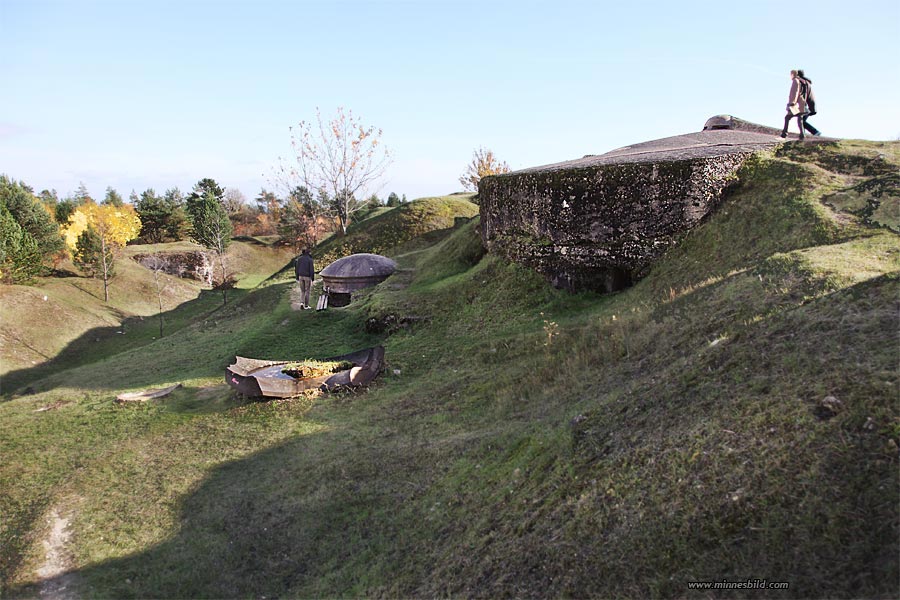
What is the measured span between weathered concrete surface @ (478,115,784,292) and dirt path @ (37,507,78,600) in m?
10.9

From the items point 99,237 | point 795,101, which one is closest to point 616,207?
point 795,101

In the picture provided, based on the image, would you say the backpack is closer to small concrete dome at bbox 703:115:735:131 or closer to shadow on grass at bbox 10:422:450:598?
small concrete dome at bbox 703:115:735:131

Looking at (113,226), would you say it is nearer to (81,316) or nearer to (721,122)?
(81,316)

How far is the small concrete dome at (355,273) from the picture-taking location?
22078mm

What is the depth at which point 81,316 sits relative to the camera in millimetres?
31438

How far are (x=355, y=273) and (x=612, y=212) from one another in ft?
38.0

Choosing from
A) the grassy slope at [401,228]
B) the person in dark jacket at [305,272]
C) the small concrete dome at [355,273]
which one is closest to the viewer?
the person in dark jacket at [305,272]

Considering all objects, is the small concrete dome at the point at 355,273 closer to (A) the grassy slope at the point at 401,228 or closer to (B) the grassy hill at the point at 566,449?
(A) the grassy slope at the point at 401,228

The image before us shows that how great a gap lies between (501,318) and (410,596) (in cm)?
943

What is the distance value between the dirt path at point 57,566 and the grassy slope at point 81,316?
678 inches

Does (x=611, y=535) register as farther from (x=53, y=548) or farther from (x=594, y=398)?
(x=53, y=548)

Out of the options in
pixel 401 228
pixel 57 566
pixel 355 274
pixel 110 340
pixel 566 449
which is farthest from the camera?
pixel 401 228

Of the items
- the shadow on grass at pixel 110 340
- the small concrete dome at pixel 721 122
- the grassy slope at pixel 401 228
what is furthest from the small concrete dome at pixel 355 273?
the small concrete dome at pixel 721 122

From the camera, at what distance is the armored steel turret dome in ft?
72.4
